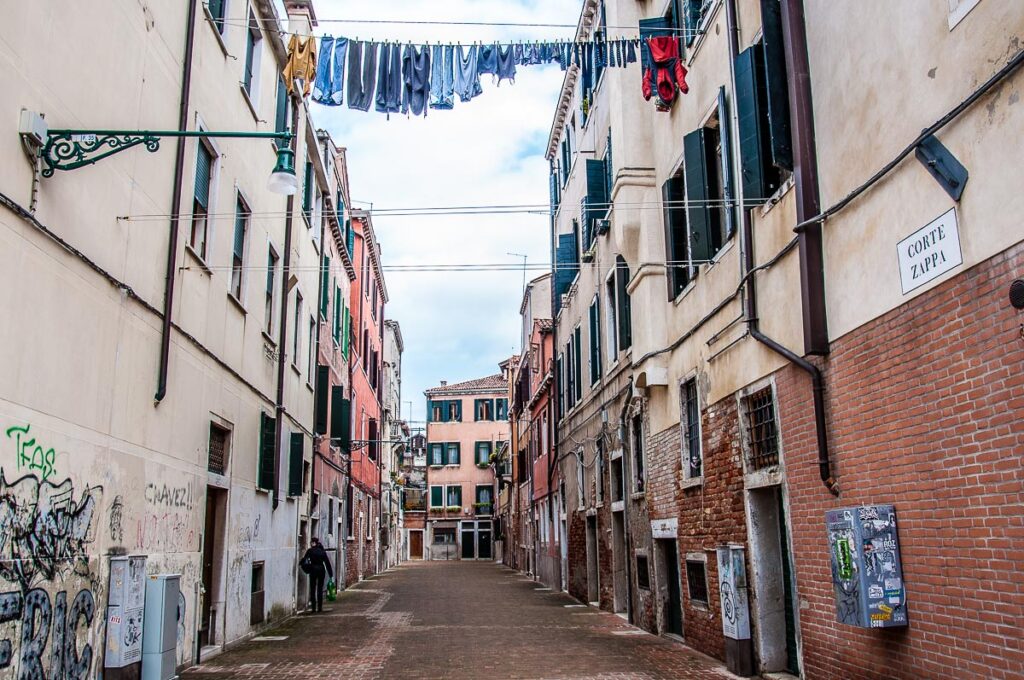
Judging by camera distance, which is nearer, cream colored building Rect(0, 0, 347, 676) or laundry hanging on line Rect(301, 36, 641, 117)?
cream colored building Rect(0, 0, 347, 676)

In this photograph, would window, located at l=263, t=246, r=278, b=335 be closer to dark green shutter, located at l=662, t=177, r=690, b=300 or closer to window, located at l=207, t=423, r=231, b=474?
window, located at l=207, t=423, r=231, b=474

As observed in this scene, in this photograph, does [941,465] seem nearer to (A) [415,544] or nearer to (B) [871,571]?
(B) [871,571]

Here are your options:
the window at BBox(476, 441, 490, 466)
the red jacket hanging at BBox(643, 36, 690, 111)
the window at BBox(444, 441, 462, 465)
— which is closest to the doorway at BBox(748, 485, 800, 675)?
the red jacket hanging at BBox(643, 36, 690, 111)

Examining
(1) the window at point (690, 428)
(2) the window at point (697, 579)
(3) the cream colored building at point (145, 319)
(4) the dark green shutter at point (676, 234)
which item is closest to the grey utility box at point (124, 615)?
(3) the cream colored building at point (145, 319)

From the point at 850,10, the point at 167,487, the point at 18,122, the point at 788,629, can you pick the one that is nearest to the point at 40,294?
the point at 18,122

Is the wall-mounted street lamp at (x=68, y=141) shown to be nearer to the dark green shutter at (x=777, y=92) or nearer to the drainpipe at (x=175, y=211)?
the drainpipe at (x=175, y=211)

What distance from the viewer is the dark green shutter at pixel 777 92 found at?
339 inches

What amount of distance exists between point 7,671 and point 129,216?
431 cm

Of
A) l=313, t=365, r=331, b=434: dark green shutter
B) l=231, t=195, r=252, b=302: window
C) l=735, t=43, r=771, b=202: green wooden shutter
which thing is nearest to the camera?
l=735, t=43, r=771, b=202: green wooden shutter

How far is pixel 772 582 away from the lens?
9992 mm

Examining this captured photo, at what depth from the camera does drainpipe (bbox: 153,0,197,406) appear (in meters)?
9.73

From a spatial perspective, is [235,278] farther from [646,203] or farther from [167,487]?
[646,203]

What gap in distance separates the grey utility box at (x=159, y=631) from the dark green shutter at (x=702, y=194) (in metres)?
7.60

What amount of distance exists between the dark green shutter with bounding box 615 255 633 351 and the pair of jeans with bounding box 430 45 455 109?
21.0ft
